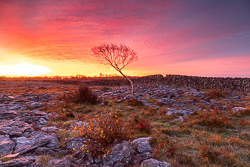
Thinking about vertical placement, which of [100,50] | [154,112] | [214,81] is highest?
[100,50]

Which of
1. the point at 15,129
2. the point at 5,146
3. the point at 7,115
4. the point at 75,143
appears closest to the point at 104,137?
the point at 75,143

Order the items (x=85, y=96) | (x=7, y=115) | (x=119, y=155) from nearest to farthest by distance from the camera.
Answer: (x=119, y=155)
(x=7, y=115)
(x=85, y=96)

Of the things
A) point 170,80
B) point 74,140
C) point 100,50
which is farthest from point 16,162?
point 170,80

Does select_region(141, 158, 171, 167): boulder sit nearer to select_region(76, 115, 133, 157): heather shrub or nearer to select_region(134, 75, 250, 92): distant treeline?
select_region(76, 115, 133, 157): heather shrub

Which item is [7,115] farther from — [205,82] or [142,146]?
[205,82]

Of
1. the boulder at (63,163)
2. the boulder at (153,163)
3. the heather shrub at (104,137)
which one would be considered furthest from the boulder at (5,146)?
the boulder at (153,163)

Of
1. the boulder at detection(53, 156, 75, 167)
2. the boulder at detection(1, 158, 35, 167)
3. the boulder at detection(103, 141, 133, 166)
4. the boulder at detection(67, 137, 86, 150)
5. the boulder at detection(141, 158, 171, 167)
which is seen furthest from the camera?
the boulder at detection(67, 137, 86, 150)

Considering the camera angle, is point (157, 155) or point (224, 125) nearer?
point (157, 155)

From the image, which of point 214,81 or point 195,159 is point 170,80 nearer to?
point 214,81

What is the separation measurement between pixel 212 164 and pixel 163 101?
982 centimetres

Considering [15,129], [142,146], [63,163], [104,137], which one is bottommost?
[142,146]

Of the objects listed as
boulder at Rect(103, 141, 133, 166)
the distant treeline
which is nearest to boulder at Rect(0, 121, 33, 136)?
boulder at Rect(103, 141, 133, 166)

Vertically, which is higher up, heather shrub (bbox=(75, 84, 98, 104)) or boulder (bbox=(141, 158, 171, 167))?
heather shrub (bbox=(75, 84, 98, 104))

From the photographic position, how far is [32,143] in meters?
5.06
